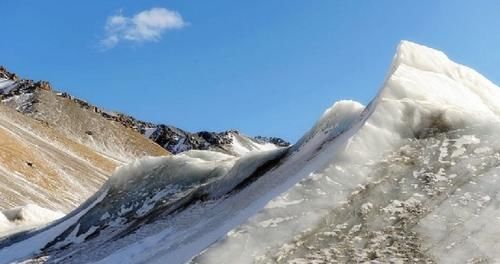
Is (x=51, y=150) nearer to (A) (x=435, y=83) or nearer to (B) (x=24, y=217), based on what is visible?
(B) (x=24, y=217)

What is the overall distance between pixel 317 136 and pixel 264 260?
5118 millimetres

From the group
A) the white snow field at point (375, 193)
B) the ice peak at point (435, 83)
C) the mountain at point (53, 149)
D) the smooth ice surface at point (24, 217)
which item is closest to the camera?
the white snow field at point (375, 193)

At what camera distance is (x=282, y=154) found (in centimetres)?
1541

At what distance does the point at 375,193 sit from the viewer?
10.0 meters

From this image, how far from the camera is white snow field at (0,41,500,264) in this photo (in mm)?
9234

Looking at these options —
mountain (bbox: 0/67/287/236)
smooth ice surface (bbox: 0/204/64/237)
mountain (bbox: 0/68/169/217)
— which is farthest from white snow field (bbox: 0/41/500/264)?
mountain (bbox: 0/68/169/217)

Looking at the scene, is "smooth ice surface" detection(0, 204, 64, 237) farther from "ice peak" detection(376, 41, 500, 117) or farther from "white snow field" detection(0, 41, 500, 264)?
"ice peak" detection(376, 41, 500, 117)

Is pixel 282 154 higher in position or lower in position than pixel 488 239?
higher

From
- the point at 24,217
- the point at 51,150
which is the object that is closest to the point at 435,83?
the point at 24,217

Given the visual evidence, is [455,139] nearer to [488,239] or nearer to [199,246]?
[488,239]

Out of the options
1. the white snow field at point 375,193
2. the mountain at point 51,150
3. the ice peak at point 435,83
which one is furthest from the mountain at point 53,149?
the ice peak at point 435,83

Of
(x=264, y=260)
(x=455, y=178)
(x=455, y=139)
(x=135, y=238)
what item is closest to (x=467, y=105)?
(x=455, y=139)

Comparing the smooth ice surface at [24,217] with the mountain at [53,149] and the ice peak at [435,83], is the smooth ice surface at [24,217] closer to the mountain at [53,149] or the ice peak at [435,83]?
the mountain at [53,149]

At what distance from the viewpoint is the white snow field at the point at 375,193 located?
364 inches
